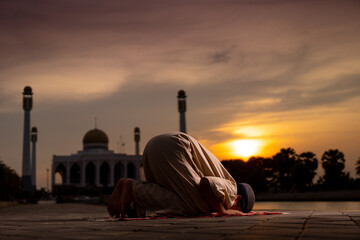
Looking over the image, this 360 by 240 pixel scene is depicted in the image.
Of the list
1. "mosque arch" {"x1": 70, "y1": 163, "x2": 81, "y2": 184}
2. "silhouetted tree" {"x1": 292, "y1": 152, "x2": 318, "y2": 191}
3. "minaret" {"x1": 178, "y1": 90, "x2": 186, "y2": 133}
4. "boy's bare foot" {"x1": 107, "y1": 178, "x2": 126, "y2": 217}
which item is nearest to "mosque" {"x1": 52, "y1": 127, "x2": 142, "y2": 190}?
"mosque arch" {"x1": 70, "y1": 163, "x2": 81, "y2": 184}

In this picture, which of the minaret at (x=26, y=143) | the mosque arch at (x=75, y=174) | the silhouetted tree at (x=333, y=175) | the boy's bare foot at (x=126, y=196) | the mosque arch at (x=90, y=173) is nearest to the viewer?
the boy's bare foot at (x=126, y=196)

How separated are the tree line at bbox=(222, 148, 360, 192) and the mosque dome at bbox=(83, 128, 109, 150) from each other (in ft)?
101

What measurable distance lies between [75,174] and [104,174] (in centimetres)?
531

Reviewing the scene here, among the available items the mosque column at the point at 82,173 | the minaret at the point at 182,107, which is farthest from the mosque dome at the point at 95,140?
the minaret at the point at 182,107

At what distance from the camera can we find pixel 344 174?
4669 cm

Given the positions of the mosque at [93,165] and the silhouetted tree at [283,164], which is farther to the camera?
the mosque at [93,165]

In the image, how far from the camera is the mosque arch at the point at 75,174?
8144 centimetres

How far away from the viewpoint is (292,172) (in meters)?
47.5

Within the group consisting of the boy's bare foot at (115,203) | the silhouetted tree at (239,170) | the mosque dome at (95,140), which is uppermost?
the mosque dome at (95,140)

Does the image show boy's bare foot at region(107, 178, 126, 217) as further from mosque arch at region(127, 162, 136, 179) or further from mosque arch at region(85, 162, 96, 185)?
mosque arch at region(85, 162, 96, 185)

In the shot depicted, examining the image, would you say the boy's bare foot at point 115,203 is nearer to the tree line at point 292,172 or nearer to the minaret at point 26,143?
the tree line at point 292,172

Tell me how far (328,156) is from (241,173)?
10.1m

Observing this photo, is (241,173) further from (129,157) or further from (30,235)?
(30,235)

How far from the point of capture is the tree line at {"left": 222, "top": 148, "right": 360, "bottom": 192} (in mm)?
45031
